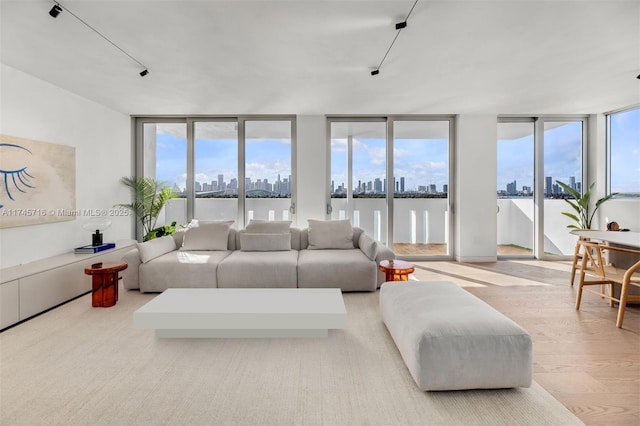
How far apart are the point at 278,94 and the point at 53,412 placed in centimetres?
391

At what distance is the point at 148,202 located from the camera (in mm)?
5254

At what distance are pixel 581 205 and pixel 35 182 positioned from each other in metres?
8.11

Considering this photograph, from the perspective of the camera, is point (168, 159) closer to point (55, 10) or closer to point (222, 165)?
point (222, 165)

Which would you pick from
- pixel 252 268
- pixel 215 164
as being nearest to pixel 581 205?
pixel 252 268

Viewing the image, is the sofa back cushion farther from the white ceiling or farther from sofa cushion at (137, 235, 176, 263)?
the white ceiling

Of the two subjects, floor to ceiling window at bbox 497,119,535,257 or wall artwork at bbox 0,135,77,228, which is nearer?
wall artwork at bbox 0,135,77,228

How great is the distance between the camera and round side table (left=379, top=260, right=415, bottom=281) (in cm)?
332

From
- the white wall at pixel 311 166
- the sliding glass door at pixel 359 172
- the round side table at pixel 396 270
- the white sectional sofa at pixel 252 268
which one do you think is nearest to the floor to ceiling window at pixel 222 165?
the white wall at pixel 311 166

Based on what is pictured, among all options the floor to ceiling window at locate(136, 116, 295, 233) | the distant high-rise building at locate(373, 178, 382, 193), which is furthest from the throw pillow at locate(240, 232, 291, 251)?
the distant high-rise building at locate(373, 178, 382, 193)

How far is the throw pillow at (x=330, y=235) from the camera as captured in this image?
4371mm

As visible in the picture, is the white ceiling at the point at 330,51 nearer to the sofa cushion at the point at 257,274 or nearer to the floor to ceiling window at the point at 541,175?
the floor to ceiling window at the point at 541,175

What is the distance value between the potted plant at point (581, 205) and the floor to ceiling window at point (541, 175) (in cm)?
17

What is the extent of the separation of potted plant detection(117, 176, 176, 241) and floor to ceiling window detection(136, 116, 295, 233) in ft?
1.13

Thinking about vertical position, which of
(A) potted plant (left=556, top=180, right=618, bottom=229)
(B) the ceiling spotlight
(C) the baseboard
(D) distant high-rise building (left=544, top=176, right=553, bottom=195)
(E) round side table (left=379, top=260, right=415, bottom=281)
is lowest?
(C) the baseboard
